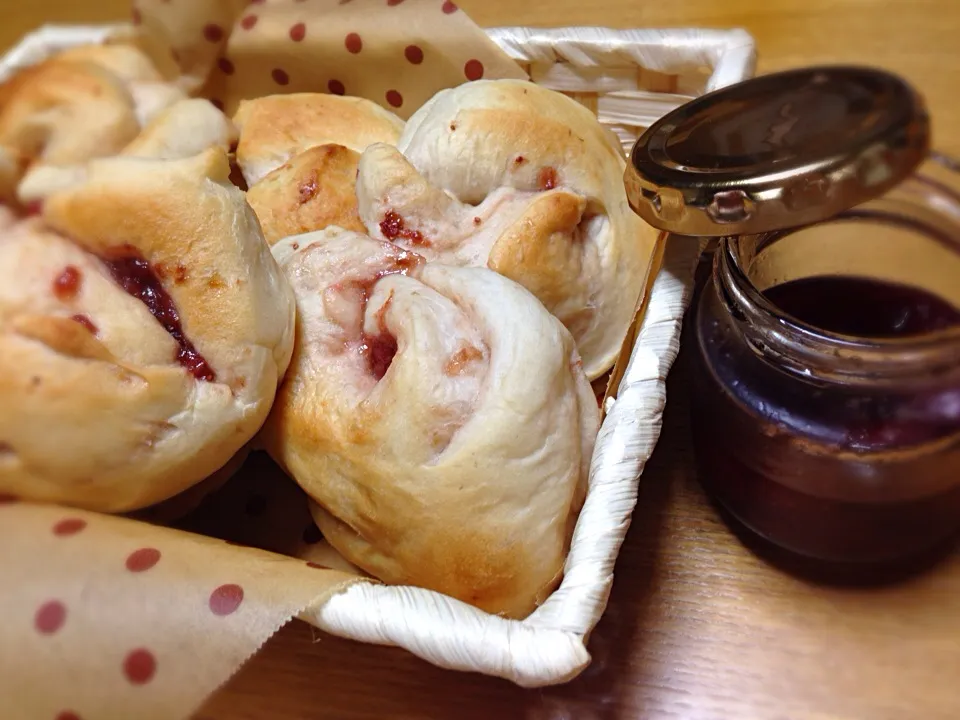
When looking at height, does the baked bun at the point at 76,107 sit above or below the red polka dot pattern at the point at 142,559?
above

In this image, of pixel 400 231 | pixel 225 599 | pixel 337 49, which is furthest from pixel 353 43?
pixel 225 599

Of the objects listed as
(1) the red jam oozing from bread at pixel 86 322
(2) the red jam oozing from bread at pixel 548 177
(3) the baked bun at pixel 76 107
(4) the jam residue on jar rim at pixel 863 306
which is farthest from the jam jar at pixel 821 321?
(3) the baked bun at pixel 76 107

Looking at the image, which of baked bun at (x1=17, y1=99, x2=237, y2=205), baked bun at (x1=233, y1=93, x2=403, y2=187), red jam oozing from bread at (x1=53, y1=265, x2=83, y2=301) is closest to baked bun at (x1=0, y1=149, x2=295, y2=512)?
red jam oozing from bread at (x1=53, y1=265, x2=83, y2=301)

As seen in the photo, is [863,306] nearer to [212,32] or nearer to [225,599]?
[225,599]

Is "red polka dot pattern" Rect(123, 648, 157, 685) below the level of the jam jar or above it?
below

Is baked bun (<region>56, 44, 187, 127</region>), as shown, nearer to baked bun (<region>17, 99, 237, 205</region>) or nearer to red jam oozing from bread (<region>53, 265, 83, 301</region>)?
baked bun (<region>17, 99, 237, 205</region>)

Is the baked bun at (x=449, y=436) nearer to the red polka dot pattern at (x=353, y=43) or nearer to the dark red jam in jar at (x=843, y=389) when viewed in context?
the dark red jam in jar at (x=843, y=389)

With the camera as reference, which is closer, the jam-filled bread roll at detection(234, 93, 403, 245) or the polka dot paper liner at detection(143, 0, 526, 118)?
the jam-filled bread roll at detection(234, 93, 403, 245)
